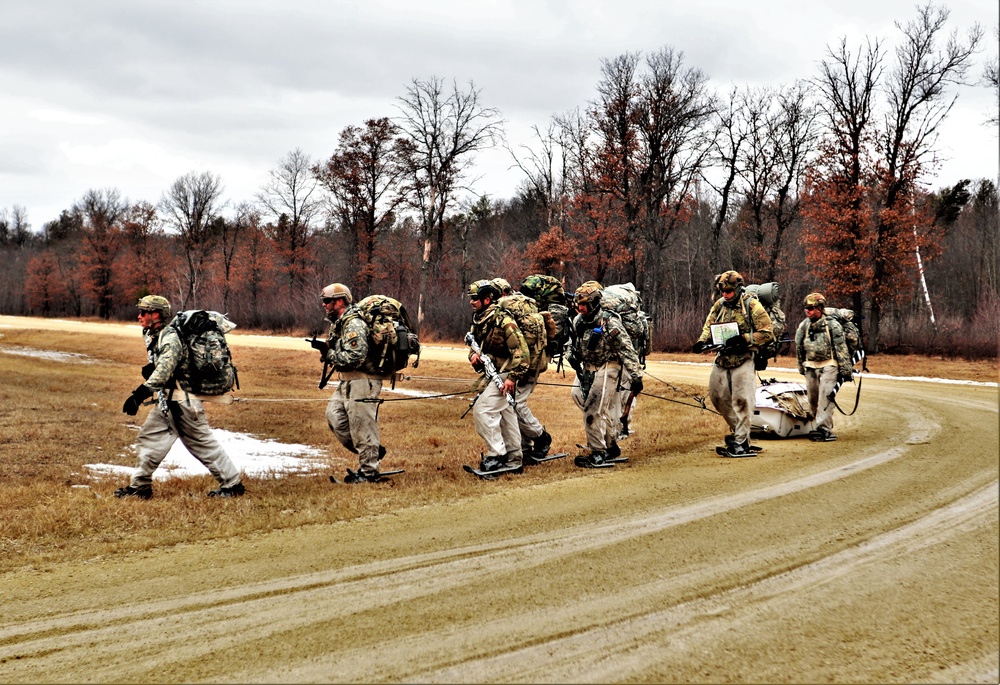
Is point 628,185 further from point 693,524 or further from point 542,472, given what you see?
point 693,524

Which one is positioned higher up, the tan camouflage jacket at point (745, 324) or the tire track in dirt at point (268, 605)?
the tan camouflage jacket at point (745, 324)

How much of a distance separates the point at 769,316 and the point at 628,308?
1999 mm

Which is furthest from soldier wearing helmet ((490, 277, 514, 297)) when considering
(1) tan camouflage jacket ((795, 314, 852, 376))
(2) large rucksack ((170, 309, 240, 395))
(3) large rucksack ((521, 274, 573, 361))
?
(1) tan camouflage jacket ((795, 314, 852, 376))

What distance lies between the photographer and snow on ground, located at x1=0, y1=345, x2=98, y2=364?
2998 centimetres

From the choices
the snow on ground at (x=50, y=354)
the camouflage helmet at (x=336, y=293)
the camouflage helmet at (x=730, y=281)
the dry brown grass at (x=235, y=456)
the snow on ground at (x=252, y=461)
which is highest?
the camouflage helmet at (x=730, y=281)

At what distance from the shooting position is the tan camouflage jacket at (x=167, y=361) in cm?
766

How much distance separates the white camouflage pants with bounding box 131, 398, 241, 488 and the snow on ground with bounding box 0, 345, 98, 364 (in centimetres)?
2484

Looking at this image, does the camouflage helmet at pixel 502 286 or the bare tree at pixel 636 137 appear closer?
the camouflage helmet at pixel 502 286

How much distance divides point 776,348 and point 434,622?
7.35m

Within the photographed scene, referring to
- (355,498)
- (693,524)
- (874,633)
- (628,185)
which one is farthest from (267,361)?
(874,633)

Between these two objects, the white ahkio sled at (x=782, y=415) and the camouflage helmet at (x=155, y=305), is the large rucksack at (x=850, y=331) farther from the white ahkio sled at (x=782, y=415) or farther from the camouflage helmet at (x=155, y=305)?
the camouflage helmet at (x=155, y=305)

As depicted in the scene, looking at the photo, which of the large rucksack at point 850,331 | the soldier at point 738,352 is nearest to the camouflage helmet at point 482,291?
the soldier at point 738,352

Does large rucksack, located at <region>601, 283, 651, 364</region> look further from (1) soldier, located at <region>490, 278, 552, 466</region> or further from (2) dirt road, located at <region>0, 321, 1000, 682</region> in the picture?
(2) dirt road, located at <region>0, 321, 1000, 682</region>

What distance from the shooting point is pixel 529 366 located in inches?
360
